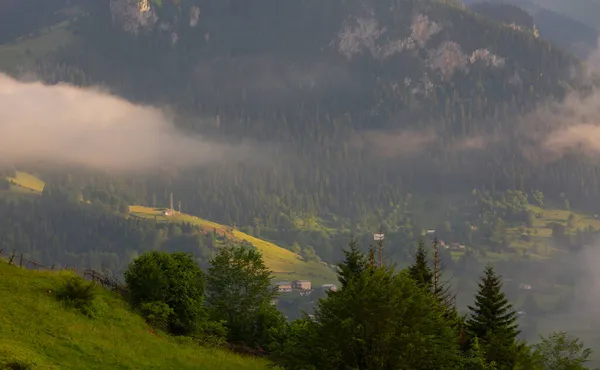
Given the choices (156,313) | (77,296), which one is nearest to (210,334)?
(156,313)

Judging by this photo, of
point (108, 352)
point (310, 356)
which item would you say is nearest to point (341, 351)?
point (310, 356)

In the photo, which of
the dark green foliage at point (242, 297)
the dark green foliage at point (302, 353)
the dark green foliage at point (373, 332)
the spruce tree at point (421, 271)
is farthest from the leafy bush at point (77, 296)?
the spruce tree at point (421, 271)

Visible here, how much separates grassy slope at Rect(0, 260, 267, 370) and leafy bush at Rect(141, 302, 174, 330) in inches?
99.1

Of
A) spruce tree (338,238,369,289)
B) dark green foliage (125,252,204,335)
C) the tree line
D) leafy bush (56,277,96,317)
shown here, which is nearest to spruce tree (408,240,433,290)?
the tree line

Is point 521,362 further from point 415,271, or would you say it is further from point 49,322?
point 49,322

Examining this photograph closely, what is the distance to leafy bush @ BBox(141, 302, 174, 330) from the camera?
78.4 metres

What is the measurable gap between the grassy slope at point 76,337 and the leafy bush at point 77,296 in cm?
103

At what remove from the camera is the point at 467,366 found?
6612 cm

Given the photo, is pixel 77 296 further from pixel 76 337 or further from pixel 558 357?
pixel 558 357

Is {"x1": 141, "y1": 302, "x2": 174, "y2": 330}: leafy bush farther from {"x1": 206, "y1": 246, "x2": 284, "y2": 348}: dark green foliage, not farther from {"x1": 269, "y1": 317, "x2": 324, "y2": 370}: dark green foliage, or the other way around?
{"x1": 206, "y1": 246, "x2": 284, "y2": 348}: dark green foliage

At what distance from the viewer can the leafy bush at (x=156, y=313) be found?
257 ft

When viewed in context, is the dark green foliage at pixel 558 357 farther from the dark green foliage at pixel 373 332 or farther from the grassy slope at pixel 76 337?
the grassy slope at pixel 76 337

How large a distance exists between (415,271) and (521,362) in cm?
3661

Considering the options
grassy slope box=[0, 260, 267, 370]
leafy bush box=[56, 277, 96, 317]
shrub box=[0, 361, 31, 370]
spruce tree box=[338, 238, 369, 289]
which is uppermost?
spruce tree box=[338, 238, 369, 289]
